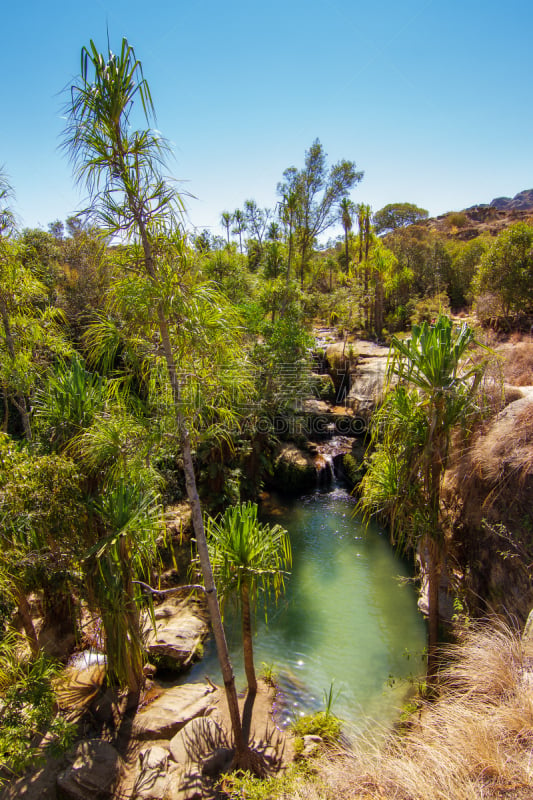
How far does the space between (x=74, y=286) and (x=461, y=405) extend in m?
16.5

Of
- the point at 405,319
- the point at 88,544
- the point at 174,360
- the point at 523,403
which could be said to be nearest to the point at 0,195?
the point at 174,360

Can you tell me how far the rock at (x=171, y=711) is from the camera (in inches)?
230

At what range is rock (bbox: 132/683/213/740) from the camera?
5.85 metres

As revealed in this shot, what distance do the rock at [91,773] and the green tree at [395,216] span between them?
55.8 meters

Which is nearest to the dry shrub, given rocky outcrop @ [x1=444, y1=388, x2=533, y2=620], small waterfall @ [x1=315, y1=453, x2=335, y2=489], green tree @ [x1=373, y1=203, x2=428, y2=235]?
rocky outcrop @ [x1=444, y1=388, x2=533, y2=620]

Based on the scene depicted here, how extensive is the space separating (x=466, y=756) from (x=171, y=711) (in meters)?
4.65

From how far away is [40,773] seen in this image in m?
4.79

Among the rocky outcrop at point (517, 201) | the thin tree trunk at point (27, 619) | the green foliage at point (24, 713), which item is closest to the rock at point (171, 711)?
the green foliage at point (24, 713)

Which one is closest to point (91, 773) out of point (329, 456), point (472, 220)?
point (329, 456)

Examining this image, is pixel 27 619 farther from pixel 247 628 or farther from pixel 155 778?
pixel 247 628

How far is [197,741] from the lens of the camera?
563 centimetres

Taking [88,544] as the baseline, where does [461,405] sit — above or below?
above

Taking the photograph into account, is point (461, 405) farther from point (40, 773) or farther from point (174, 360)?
point (40, 773)

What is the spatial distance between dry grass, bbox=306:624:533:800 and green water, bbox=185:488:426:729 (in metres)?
2.87
